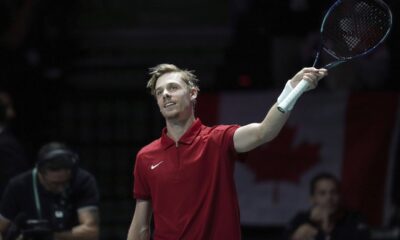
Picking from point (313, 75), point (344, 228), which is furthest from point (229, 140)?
point (344, 228)

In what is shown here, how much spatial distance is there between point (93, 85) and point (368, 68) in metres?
3.08

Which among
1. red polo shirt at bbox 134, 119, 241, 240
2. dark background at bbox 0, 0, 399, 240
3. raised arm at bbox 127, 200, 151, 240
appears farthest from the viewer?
dark background at bbox 0, 0, 399, 240

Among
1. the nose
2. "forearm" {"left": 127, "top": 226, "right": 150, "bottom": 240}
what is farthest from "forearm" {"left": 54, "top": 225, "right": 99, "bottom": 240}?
the nose

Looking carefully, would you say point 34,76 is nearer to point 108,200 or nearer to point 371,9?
point 108,200

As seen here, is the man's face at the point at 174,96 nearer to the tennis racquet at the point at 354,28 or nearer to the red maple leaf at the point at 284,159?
the tennis racquet at the point at 354,28

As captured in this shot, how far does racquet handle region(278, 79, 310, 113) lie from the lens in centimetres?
592

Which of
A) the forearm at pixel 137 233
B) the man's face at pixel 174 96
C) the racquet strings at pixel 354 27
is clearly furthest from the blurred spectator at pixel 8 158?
the racquet strings at pixel 354 27

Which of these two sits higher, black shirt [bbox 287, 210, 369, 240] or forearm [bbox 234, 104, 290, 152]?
forearm [bbox 234, 104, 290, 152]

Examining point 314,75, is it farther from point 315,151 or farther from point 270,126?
point 315,151

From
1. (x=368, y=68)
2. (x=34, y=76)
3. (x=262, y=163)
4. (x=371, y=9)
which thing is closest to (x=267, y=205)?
(x=262, y=163)

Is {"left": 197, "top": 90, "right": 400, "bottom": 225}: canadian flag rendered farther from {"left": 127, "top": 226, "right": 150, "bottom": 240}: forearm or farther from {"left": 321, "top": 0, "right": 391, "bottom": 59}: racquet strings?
{"left": 321, "top": 0, "right": 391, "bottom": 59}: racquet strings

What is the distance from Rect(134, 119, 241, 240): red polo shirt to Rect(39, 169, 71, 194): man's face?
6.21 feet

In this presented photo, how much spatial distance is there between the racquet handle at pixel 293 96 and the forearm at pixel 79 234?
2.66m

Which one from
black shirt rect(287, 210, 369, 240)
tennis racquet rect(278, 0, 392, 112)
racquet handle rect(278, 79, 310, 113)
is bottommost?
black shirt rect(287, 210, 369, 240)
